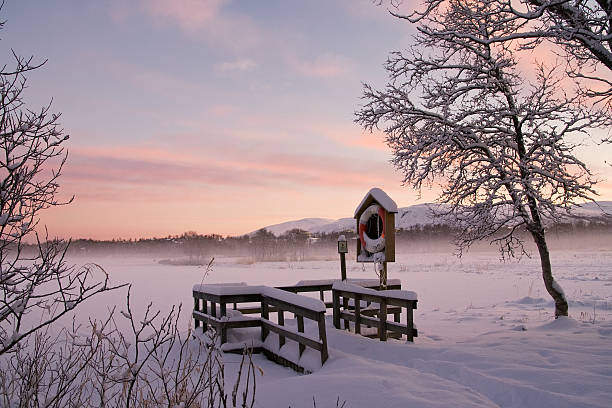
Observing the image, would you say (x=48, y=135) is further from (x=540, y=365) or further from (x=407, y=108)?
(x=407, y=108)

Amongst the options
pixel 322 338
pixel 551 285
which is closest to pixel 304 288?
pixel 322 338

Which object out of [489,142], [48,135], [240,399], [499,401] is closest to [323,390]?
[240,399]

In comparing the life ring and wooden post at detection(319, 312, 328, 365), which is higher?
the life ring

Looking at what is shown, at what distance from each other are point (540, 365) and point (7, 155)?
6.54m

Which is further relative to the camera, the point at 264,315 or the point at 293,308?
the point at 264,315

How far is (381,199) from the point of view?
28.7ft

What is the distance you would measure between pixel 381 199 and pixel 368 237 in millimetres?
914

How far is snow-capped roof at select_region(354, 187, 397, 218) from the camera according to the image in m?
8.58

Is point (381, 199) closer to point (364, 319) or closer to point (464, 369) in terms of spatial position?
point (364, 319)

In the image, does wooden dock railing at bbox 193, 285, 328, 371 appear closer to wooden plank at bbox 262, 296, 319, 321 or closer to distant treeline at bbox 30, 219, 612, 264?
wooden plank at bbox 262, 296, 319, 321

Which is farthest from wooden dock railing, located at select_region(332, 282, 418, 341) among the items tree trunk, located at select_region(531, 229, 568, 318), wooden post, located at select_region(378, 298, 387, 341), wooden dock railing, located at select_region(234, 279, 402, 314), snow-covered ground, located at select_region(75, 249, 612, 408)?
tree trunk, located at select_region(531, 229, 568, 318)

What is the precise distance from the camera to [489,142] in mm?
10984

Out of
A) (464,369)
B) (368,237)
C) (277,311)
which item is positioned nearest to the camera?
(464,369)

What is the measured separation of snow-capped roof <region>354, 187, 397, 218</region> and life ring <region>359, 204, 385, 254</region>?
15cm
